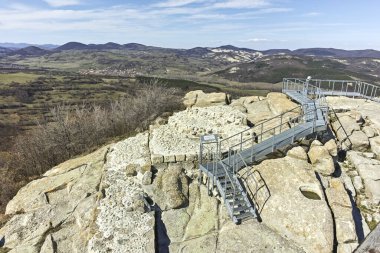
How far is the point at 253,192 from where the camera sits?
1479 cm

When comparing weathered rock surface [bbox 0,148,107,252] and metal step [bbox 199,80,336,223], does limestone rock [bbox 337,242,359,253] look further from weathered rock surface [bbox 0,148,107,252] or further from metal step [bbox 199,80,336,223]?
weathered rock surface [bbox 0,148,107,252]

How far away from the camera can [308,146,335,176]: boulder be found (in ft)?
52.1

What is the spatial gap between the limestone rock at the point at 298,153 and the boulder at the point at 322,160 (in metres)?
0.37

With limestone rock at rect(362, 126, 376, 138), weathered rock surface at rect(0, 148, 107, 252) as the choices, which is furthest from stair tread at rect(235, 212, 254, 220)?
limestone rock at rect(362, 126, 376, 138)

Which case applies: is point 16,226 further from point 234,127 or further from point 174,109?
point 174,109

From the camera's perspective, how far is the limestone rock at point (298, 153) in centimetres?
1638

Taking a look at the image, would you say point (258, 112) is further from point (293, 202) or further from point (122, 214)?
point (122, 214)

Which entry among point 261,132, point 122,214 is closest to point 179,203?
point 122,214

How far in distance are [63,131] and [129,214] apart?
15.4 metres

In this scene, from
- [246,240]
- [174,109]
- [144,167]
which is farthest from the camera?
[174,109]

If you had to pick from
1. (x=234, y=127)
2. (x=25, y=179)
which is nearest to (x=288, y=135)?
(x=234, y=127)

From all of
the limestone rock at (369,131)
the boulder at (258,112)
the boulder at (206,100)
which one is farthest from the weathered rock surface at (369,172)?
the boulder at (206,100)

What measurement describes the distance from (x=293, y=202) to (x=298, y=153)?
3.61 m

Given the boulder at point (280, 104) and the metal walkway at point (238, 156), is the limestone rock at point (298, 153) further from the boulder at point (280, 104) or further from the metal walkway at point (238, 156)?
Result: the boulder at point (280, 104)
